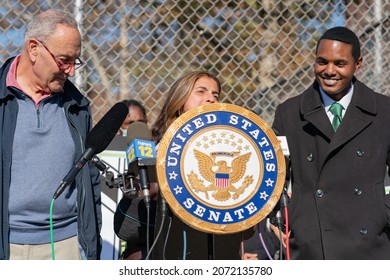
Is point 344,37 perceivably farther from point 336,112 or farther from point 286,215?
point 286,215

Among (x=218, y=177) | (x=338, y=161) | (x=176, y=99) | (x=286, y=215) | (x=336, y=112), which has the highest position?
(x=176, y=99)

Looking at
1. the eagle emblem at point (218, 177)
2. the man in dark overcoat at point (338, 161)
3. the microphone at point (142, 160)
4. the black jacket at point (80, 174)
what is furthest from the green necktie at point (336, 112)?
the black jacket at point (80, 174)

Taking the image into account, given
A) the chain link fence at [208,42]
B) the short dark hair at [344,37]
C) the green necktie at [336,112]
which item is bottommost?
the green necktie at [336,112]

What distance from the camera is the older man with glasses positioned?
4.32 metres

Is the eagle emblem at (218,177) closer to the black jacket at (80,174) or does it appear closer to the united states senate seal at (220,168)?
the united states senate seal at (220,168)

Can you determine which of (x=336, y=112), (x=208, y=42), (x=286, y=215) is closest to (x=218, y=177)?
(x=286, y=215)

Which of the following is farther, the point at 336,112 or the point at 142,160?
the point at 336,112

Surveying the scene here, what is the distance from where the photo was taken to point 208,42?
21.7ft

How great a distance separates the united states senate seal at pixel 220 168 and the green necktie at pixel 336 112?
2.36 ft

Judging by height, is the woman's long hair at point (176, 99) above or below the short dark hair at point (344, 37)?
below

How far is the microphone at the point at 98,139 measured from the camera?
402 cm

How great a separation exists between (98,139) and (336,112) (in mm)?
1263

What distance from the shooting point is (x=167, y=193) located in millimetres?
3918

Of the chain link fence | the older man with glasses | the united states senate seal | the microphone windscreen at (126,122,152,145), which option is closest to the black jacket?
the older man with glasses
